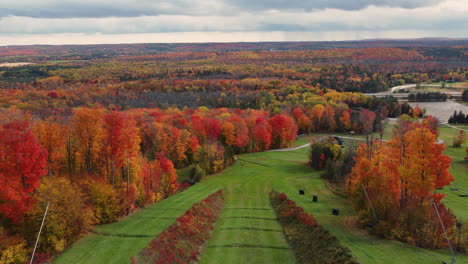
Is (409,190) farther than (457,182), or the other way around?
(457,182)

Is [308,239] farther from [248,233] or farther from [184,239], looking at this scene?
[184,239]

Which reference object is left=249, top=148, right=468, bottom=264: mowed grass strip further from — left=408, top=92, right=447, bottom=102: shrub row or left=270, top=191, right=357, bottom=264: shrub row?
left=408, top=92, right=447, bottom=102: shrub row

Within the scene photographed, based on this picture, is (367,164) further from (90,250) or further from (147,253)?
(90,250)

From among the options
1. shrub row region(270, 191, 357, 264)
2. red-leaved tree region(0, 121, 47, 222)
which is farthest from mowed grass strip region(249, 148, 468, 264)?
red-leaved tree region(0, 121, 47, 222)

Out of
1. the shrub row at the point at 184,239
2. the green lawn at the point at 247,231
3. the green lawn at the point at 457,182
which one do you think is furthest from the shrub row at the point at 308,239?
the green lawn at the point at 457,182

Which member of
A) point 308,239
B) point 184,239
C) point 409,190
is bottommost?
point 308,239

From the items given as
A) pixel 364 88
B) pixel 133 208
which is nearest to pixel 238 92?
pixel 364 88

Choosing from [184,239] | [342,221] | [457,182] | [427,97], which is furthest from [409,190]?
[427,97]
